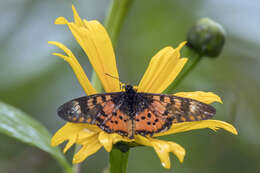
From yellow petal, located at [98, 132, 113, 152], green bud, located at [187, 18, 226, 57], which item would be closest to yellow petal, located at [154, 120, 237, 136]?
yellow petal, located at [98, 132, 113, 152]

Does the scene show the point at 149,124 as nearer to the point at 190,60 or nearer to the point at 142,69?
the point at 190,60

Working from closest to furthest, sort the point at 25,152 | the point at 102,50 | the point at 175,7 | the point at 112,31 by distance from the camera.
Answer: the point at 102,50 < the point at 112,31 < the point at 25,152 < the point at 175,7

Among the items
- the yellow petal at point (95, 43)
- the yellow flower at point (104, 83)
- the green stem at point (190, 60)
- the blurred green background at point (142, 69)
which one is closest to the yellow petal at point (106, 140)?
the yellow flower at point (104, 83)

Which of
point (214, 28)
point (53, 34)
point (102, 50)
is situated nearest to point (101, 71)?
point (102, 50)

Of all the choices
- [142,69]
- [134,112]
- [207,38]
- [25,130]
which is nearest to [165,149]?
[134,112]

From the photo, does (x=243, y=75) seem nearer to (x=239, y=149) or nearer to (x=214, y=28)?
(x=239, y=149)

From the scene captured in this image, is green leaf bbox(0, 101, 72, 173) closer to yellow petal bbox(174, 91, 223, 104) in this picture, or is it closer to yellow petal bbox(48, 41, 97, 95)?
yellow petal bbox(48, 41, 97, 95)

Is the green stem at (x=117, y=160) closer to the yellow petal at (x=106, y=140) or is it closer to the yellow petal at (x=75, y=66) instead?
the yellow petal at (x=106, y=140)
